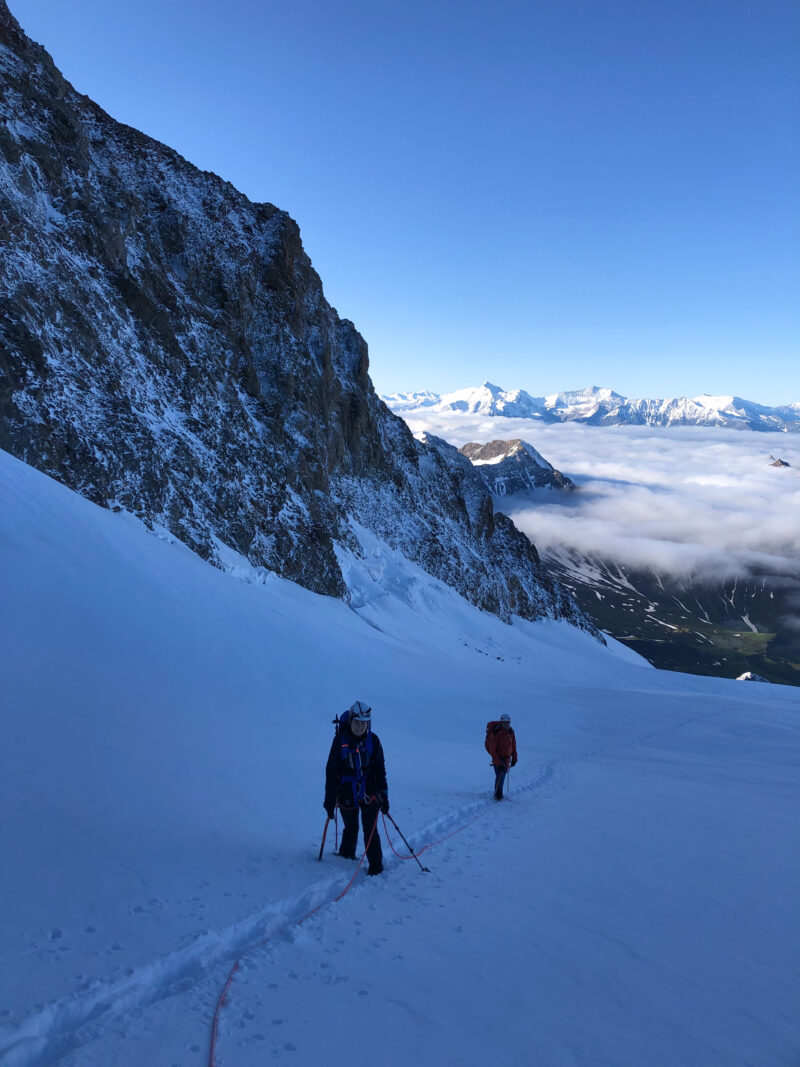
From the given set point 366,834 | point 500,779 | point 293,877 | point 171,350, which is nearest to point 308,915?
point 293,877

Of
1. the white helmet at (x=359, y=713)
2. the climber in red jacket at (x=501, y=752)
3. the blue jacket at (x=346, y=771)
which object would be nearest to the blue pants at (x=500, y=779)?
the climber in red jacket at (x=501, y=752)

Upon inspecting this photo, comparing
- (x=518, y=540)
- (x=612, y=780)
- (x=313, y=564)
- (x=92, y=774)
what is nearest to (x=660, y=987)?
(x=92, y=774)

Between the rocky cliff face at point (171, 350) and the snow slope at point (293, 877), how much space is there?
41.0ft

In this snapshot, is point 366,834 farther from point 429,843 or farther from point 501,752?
point 501,752

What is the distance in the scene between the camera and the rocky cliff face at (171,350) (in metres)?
25.1

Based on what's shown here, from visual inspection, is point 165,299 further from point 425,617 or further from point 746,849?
point 746,849

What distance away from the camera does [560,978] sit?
504cm

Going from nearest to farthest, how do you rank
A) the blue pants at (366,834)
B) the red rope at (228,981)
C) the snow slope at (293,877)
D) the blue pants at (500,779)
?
the red rope at (228,981) < the snow slope at (293,877) < the blue pants at (366,834) < the blue pants at (500,779)

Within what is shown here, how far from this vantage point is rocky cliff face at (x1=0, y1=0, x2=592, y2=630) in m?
25.1

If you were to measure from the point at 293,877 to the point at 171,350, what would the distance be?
3382 cm

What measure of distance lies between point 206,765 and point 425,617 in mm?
41926

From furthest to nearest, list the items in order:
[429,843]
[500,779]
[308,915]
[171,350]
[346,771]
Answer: [171,350] → [500,779] → [429,843] → [346,771] → [308,915]

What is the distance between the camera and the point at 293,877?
6445 mm

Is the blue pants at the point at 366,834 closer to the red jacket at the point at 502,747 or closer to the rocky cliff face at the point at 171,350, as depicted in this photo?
the red jacket at the point at 502,747
